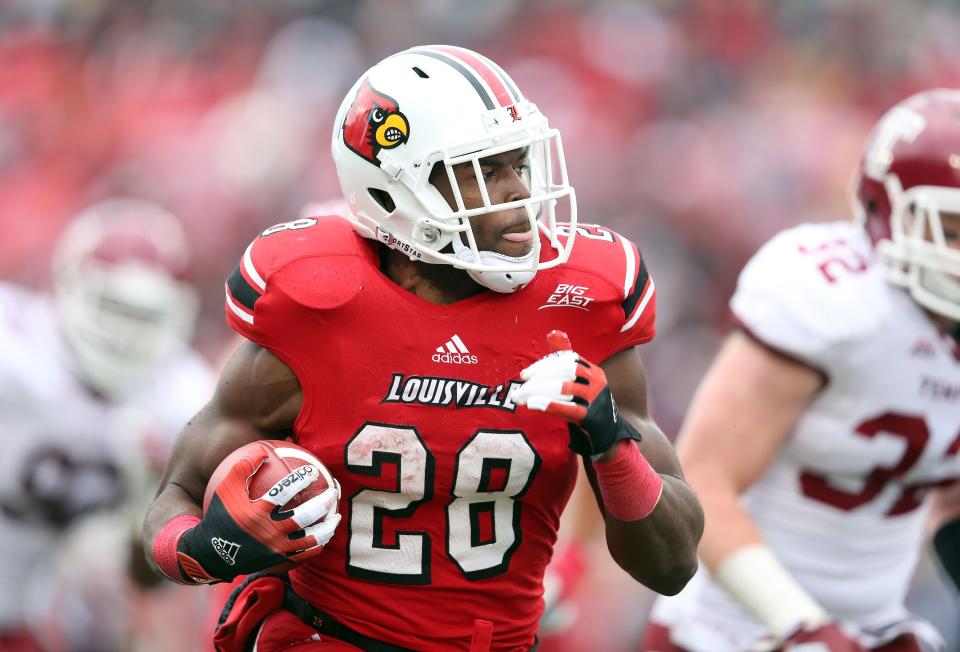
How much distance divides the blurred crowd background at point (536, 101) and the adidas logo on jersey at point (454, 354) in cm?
526

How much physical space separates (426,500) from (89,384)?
10.4 ft

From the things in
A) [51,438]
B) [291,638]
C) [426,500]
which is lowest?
[51,438]

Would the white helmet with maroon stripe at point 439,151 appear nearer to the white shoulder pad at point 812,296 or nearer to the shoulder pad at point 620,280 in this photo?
the shoulder pad at point 620,280

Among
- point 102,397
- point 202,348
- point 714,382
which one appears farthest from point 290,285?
point 202,348

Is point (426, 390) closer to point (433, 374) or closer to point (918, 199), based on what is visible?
point (433, 374)

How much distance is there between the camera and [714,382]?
366 centimetres

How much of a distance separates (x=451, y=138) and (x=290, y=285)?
402mm

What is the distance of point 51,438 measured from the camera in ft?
17.5

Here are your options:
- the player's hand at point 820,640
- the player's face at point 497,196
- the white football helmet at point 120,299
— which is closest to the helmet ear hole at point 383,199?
the player's face at point 497,196

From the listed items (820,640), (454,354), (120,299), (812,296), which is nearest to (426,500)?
(454,354)

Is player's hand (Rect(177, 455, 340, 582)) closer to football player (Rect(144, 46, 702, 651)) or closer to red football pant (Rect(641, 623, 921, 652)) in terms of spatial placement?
football player (Rect(144, 46, 702, 651))

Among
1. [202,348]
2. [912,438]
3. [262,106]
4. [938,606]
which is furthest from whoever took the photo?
[262,106]

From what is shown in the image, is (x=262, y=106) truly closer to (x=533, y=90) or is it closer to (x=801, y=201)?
(x=533, y=90)

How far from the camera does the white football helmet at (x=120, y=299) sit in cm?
556
